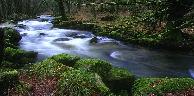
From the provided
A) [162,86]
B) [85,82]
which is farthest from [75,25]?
[162,86]

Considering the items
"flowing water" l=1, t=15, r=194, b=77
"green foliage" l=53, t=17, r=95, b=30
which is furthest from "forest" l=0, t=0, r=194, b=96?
"green foliage" l=53, t=17, r=95, b=30

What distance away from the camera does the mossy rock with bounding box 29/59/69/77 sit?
13289 millimetres

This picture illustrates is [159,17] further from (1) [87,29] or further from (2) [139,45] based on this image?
(1) [87,29]

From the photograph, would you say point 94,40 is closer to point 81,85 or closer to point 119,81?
Answer: point 119,81

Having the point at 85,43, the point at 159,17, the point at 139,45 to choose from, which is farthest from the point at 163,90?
the point at 85,43

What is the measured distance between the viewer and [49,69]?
1366 centimetres

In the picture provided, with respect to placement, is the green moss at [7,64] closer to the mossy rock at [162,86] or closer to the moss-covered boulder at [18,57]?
the moss-covered boulder at [18,57]

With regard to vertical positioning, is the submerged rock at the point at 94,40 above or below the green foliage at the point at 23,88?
below

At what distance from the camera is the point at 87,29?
33.6 meters

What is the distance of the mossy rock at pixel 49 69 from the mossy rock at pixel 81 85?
110 cm

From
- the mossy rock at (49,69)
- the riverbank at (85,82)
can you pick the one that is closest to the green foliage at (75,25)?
the riverbank at (85,82)

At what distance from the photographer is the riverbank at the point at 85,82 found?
36.8 feet

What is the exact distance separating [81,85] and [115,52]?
11.3 metres

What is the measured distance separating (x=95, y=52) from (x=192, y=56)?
666cm
